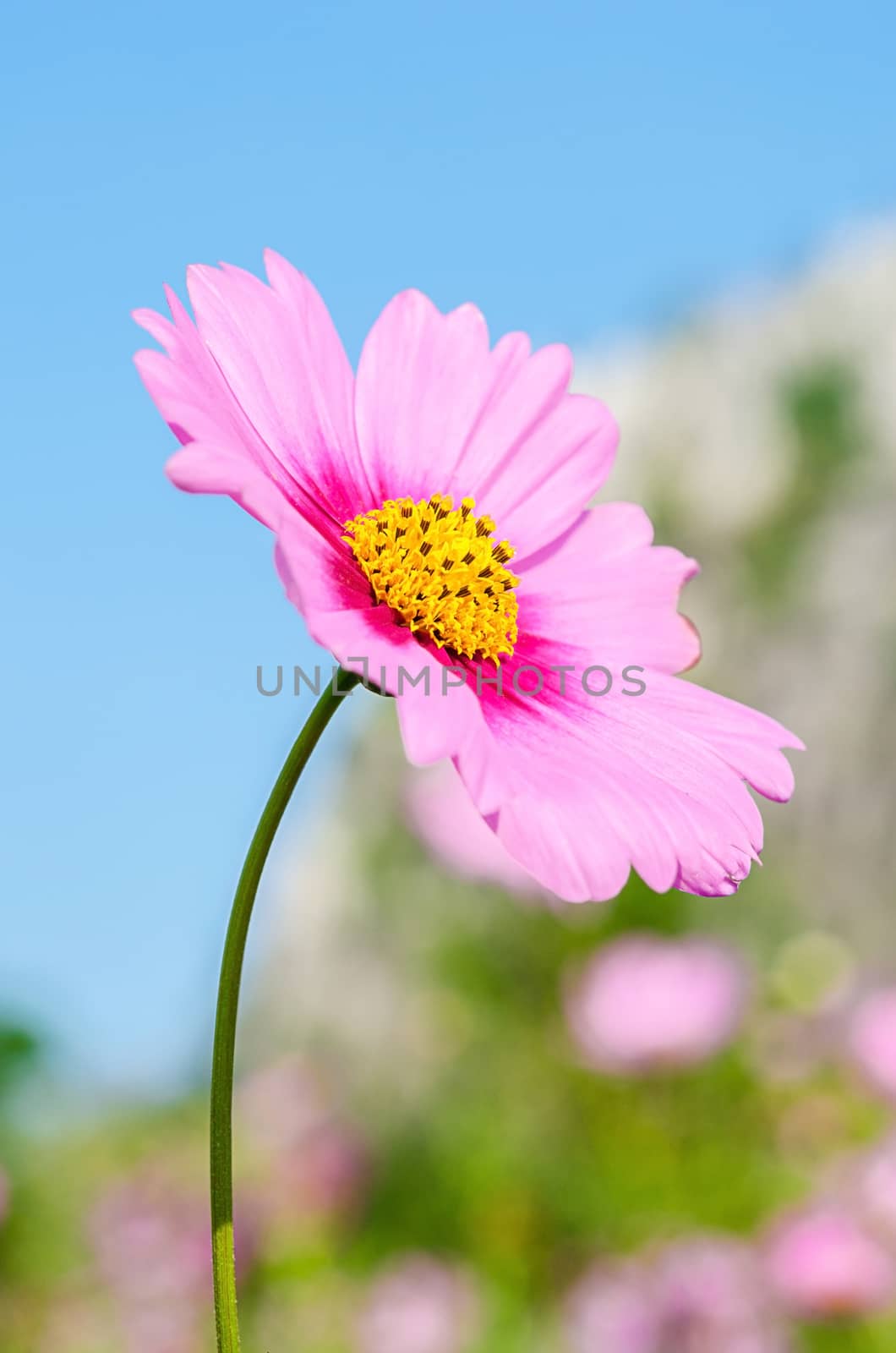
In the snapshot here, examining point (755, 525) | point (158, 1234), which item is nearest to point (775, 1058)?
point (158, 1234)

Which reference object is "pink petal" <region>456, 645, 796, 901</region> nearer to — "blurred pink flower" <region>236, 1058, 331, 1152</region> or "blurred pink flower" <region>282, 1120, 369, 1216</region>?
"blurred pink flower" <region>282, 1120, 369, 1216</region>

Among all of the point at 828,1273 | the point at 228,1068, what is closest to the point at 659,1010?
the point at 828,1273

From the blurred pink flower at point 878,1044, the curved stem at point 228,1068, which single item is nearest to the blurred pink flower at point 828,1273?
the blurred pink flower at point 878,1044

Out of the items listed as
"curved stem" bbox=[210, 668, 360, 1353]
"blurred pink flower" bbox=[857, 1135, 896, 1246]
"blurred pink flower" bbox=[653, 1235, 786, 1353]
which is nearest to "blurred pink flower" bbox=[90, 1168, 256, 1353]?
"blurred pink flower" bbox=[653, 1235, 786, 1353]

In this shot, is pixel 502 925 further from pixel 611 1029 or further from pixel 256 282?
pixel 256 282

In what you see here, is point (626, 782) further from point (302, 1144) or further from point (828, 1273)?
point (302, 1144)

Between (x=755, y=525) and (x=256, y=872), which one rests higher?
(x=755, y=525)

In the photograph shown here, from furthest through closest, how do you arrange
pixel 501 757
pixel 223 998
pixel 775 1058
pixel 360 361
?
1. pixel 775 1058
2. pixel 360 361
3. pixel 501 757
4. pixel 223 998

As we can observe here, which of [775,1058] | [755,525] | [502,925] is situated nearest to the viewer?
[775,1058]

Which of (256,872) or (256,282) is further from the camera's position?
(256,282)
